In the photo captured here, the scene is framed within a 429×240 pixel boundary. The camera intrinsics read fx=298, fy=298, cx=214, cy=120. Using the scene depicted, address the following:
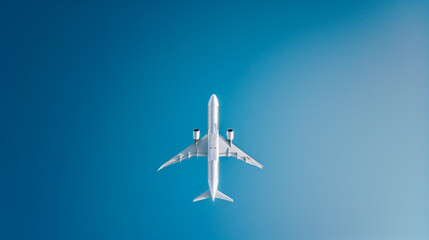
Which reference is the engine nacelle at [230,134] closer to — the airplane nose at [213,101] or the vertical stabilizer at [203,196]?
the airplane nose at [213,101]

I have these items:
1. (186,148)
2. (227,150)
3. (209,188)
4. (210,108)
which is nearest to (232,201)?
(209,188)

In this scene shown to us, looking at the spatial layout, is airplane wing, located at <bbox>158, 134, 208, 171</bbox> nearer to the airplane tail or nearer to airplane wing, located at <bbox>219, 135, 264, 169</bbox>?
airplane wing, located at <bbox>219, 135, 264, 169</bbox>

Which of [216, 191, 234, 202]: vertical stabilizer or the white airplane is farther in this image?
[216, 191, 234, 202]: vertical stabilizer

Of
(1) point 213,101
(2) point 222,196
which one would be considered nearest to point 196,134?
(1) point 213,101

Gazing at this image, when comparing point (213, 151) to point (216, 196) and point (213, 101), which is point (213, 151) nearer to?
point (213, 101)

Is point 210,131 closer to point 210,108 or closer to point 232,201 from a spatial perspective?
point 210,108

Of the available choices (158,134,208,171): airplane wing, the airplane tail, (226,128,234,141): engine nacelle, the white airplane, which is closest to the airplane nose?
the white airplane

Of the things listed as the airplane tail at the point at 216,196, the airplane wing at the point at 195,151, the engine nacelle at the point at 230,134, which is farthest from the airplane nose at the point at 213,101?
the airplane tail at the point at 216,196

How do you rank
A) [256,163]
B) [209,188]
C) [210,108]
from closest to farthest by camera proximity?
[210,108] → [209,188] → [256,163]
